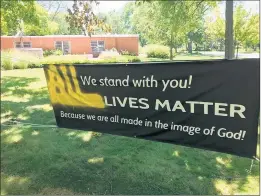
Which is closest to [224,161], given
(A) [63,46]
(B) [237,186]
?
(B) [237,186]

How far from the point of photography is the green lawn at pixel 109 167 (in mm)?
2910

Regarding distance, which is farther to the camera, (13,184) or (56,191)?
(13,184)

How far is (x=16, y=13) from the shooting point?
23.4 feet

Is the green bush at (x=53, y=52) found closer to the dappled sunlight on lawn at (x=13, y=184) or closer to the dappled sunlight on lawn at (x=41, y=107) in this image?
the dappled sunlight on lawn at (x=41, y=107)

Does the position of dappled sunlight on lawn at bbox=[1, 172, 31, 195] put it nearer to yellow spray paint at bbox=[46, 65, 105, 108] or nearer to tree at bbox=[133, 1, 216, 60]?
yellow spray paint at bbox=[46, 65, 105, 108]

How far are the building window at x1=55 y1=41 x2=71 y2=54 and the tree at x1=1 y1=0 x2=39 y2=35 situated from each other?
9.05 ft

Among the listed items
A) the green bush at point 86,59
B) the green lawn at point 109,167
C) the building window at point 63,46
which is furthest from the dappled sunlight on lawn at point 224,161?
the building window at point 63,46

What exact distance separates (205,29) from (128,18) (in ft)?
4.73

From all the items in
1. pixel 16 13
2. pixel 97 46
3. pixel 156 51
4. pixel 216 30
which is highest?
pixel 16 13

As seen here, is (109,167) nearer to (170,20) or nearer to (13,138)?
(13,138)

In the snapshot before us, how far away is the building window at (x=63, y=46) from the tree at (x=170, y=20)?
4.62 ft

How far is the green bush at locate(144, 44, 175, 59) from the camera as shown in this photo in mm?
3992

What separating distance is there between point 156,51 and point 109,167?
2038 mm

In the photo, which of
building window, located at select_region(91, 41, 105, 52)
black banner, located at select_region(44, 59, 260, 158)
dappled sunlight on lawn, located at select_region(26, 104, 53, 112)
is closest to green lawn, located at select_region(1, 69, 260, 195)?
black banner, located at select_region(44, 59, 260, 158)
